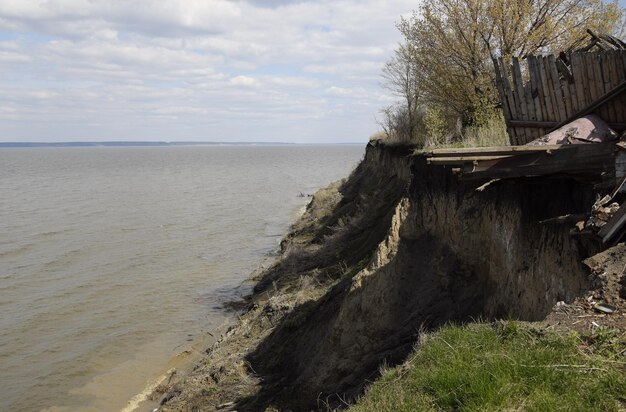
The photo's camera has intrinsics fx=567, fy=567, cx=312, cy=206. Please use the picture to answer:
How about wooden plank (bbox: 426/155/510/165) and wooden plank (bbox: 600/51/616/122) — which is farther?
wooden plank (bbox: 600/51/616/122)

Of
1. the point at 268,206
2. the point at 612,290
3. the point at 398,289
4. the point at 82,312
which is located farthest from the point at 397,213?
the point at 268,206

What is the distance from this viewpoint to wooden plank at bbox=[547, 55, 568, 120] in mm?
8041

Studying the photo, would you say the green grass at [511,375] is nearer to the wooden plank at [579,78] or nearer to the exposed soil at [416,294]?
the exposed soil at [416,294]

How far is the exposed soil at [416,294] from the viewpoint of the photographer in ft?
21.3

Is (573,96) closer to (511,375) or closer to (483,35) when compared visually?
(511,375)

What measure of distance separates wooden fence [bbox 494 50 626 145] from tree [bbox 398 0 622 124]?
658cm

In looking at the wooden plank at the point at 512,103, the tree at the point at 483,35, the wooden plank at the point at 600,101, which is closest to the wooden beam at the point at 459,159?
the wooden plank at the point at 600,101

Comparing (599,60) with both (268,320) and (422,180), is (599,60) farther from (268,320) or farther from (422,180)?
(268,320)

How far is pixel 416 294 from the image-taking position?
981 centimetres

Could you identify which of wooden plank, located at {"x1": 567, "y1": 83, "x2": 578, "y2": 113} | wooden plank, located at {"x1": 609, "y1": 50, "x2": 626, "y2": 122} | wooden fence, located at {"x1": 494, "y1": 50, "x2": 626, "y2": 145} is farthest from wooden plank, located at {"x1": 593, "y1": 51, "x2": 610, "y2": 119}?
wooden plank, located at {"x1": 567, "y1": 83, "x2": 578, "y2": 113}

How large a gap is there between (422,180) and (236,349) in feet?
20.5

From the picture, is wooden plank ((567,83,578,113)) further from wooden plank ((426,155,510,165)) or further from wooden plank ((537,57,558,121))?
wooden plank ((426,155,510,165))

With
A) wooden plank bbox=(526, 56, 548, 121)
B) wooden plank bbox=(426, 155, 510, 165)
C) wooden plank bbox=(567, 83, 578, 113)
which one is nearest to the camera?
wooden plank bbox=(426, 155, 510, 165)

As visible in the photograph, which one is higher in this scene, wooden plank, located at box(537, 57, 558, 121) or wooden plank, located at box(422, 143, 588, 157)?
wooden plank, located at box(537, 57, 558, 121)
